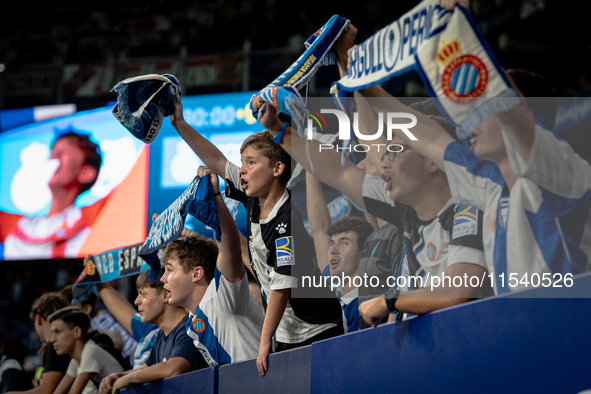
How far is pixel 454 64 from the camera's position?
56.0 inches

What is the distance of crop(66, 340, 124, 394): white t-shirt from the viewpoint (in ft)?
12.1

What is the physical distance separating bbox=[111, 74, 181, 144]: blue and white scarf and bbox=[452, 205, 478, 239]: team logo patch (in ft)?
5.08

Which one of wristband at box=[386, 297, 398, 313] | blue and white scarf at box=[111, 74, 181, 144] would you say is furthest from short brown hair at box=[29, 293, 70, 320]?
wristband at box=[386, 297, 398, 313]

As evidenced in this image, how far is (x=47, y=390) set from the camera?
3.95 metres

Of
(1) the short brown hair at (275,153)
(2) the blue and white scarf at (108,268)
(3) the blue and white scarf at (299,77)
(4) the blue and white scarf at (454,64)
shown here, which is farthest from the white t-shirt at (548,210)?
(2) the blue and white scarf at (108,268)

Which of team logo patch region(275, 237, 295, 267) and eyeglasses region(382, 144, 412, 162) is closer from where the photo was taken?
eyeglasses region(382, 144, 412, 162)

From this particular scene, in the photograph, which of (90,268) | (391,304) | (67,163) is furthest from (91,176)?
(391,304)

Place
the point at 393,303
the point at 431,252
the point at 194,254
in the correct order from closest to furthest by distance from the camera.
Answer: the point at 393,303
the point at 431,252
the point at 194,254

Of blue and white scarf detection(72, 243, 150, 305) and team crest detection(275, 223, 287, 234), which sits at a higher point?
blue and white scarf detection(72, 243, 150, 305)

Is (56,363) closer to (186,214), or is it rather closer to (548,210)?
(186,214)

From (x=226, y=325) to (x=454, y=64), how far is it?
164 cm

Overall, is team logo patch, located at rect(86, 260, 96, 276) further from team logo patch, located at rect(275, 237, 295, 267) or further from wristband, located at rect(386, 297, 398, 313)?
wristband, located at rect(386, 297, 398, 313)

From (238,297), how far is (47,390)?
201cm

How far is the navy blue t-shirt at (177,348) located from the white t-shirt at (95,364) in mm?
510
